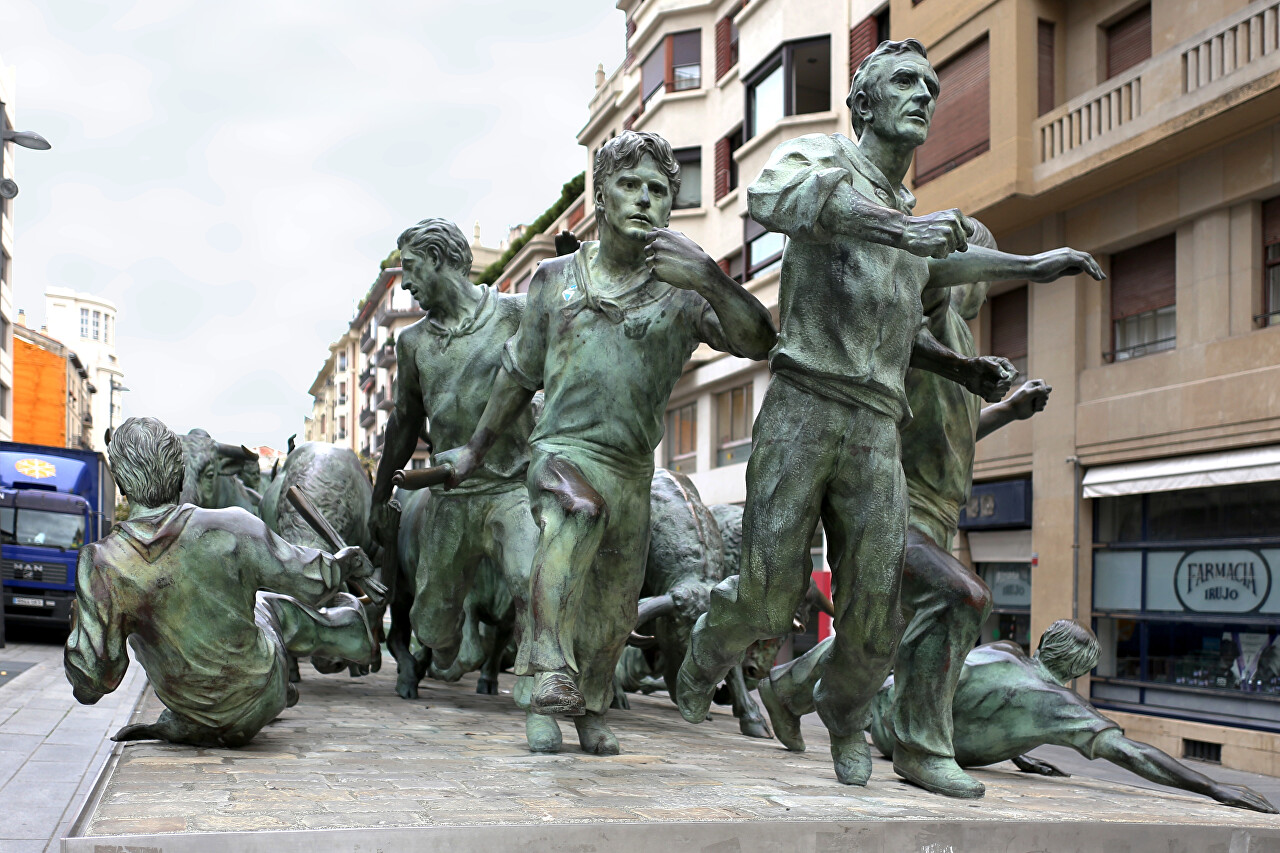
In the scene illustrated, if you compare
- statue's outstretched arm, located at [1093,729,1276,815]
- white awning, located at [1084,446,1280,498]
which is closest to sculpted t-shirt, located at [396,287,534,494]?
statue's outstretched arm, located at [1093,729,1276,815]

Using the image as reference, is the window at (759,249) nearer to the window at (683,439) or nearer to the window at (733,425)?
the window at (733,425)

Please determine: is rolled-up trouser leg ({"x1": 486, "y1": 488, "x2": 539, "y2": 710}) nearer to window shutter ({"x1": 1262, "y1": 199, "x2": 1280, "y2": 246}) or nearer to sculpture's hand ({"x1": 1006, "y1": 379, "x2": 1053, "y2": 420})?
sculpture's hand ({"x1": 1006, "y1": 379, "x2": 1053, "y2": 420})

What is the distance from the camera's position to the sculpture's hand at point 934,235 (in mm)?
4051

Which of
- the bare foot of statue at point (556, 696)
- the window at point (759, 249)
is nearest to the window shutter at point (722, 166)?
the window at point (759, 249)

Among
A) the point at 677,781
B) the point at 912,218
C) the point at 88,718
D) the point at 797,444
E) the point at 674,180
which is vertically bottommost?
the point at 88,718

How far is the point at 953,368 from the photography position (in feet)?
16.2

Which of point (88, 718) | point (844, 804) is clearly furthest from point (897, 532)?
point (88, 718)

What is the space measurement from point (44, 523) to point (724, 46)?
18156mm

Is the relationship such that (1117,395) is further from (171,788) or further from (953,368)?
(171,788)

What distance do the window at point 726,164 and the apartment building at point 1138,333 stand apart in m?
9.05

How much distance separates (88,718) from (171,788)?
5.79 metres

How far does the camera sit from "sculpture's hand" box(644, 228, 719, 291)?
4.81 metres

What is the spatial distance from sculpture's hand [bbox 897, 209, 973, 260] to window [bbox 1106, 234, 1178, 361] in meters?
13.6

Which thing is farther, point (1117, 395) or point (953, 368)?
point (1117, 395)
